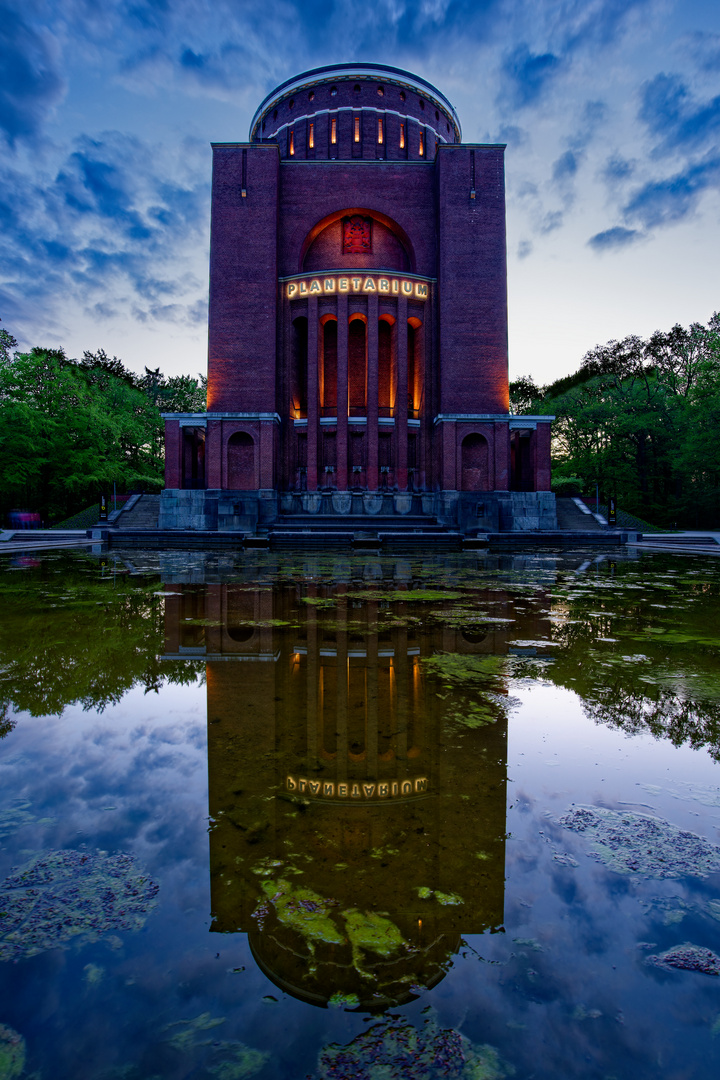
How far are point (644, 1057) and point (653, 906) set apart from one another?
556mm

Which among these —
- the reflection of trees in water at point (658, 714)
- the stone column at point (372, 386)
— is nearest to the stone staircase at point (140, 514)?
the stone column at point (372, 386)

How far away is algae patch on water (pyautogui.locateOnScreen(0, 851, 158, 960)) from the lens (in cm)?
148

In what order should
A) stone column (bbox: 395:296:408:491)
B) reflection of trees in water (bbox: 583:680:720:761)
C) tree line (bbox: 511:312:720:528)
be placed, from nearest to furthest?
reflection of trees in water (bbox: 583:680:720:761), stone column (bbox: 395:296:408:491), tree line (bbox: 511:312:720:528)

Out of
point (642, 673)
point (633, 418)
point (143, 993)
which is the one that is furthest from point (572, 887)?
point (633, 418)

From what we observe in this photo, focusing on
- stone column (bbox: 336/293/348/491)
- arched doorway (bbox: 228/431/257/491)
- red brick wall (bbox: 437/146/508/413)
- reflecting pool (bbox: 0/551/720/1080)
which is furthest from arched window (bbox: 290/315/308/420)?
reflecting pool (bbox: 0/551/720/1080)

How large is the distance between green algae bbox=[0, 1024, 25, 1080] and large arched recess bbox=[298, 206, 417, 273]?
124ft

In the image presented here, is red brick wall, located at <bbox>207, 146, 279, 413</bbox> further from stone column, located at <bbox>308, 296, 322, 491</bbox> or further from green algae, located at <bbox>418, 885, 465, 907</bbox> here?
green algae, located at <bbox>418, 885, 465, 907</bbox>

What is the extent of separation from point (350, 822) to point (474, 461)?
31150mm

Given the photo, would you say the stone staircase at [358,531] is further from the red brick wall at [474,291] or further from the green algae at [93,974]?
the green algae at [93,974]

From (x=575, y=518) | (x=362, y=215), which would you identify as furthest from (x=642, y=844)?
(x=362, y=215)

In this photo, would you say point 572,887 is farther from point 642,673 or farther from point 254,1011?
point 642,673

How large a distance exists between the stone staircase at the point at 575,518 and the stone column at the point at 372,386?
37.6ft

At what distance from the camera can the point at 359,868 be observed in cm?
180

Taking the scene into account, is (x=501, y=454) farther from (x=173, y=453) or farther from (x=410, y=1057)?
(x=410, y=1057)
